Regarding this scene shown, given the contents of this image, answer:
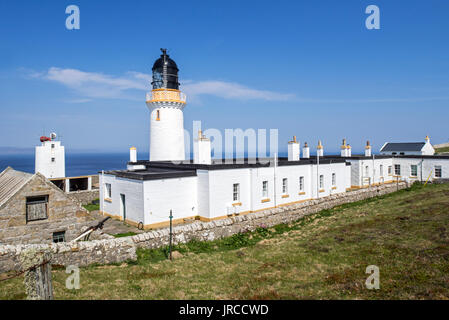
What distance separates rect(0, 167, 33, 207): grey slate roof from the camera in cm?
1133

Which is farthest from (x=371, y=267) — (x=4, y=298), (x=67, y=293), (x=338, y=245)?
(x=4, y=298)

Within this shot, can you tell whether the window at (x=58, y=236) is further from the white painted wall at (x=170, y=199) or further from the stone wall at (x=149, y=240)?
the white painted wall at (x=170, y=199)

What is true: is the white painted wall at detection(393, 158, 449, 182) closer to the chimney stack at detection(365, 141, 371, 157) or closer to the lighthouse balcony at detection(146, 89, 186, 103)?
the chimney stack at detection(365, 141, 371, 157)

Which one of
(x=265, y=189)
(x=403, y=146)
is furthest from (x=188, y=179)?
(x=403, y=146)

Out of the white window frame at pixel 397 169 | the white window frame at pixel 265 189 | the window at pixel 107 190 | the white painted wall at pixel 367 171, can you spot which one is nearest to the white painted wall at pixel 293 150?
the white window frame at pixel 265 189

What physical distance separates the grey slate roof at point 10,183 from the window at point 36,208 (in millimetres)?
690

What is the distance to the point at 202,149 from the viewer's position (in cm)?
2117

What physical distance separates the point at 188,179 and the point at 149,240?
6322 millimetres

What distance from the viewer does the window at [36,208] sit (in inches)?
454

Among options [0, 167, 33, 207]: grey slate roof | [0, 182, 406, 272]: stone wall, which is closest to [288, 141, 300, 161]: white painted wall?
[0, 182, 406, 272]: stone wall

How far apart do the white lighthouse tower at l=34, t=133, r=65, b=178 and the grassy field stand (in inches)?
970

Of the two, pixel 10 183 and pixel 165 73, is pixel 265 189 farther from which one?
pixel 10 183

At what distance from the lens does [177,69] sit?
27.0 m

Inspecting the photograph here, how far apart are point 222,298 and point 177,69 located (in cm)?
2325
